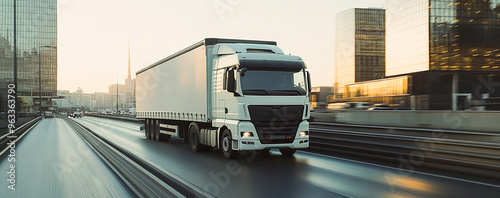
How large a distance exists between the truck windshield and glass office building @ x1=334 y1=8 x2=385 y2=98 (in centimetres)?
10947

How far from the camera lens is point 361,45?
122 m

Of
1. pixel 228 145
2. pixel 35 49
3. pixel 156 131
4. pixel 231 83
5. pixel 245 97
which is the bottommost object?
pixel 156 131

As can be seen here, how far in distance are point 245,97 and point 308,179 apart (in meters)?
3.19

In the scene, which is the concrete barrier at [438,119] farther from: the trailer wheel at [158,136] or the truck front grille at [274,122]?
the trailer wheel at [158,136]

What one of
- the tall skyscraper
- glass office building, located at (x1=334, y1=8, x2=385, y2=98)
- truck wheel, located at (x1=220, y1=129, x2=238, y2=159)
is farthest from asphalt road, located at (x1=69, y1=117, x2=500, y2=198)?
glass office building, located at (x1=334, y1=8, x2=385, y2=98)

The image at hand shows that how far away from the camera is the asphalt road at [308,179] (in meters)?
7.34

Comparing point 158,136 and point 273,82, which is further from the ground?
point 273,82

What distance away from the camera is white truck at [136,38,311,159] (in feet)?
36.6

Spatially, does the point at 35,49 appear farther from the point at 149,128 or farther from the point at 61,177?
the point at 61,177

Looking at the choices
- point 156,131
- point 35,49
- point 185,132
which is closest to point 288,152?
point 185,132

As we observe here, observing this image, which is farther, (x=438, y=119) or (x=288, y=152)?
(x=438, y=119)

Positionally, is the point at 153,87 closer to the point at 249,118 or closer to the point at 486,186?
the point at 249,118

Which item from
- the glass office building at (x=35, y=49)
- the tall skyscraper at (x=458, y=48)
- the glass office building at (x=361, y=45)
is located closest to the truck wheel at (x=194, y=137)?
the tall skyscraper at (x=458, y=48)

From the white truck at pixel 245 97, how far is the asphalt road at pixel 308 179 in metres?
0.71
